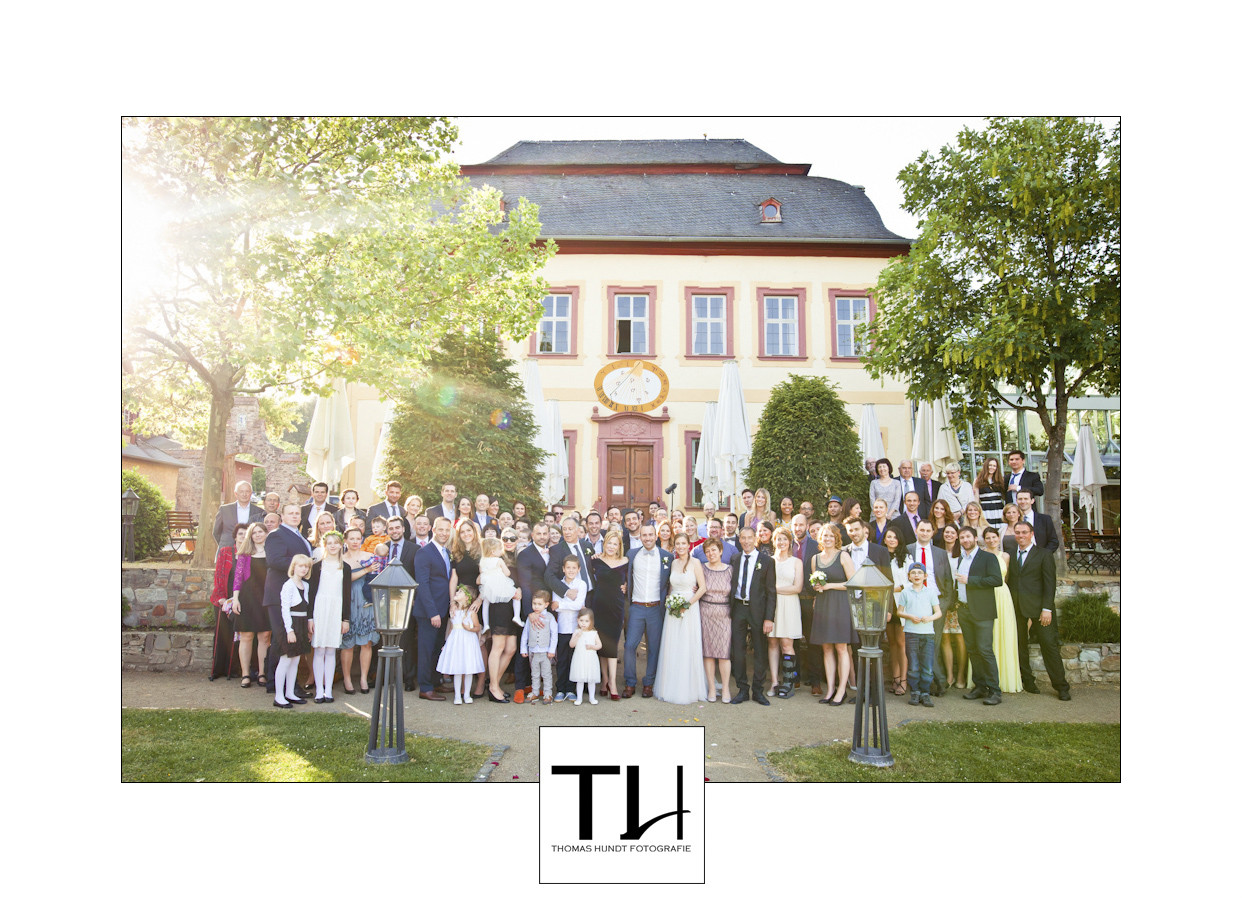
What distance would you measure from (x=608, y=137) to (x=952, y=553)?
3.89 m

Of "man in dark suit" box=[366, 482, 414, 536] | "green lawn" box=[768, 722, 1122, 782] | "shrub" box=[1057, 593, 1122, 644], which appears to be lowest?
"green lawn" box=[768, 722, 1122, 782]

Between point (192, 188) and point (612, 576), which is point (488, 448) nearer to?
point (612, 576)

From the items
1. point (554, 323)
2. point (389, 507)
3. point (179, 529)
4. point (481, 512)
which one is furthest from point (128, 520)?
point (554, 323)

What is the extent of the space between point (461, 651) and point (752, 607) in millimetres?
2045

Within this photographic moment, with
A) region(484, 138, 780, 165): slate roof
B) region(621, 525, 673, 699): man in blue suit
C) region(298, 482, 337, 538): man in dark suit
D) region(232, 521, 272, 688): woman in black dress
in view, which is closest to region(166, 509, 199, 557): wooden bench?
region(232, 521, 272, 688): woman in black dress

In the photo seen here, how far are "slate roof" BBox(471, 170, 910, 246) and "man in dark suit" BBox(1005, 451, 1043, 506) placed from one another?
6.37ft

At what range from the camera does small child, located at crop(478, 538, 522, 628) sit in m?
5.15

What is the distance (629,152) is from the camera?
16.6 ft

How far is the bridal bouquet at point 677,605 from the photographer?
507 cm

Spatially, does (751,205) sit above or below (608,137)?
above

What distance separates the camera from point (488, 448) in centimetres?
669

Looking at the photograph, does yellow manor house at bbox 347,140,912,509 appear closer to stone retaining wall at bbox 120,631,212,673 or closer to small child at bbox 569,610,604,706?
stone retaining wall at bbox 120,631,212,673

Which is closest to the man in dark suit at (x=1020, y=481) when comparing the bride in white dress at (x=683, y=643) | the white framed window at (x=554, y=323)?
the bride in white dress at (x=683, y=643)

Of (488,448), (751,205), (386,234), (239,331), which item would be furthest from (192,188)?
(751,205)
